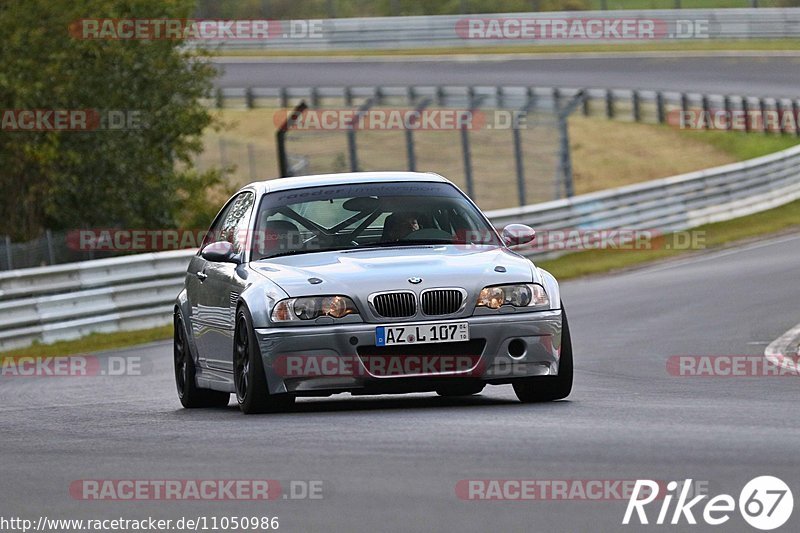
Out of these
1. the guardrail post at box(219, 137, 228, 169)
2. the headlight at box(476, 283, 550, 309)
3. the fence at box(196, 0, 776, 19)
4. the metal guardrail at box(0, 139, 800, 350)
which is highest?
the fence at box(196, 0, 776, 19)

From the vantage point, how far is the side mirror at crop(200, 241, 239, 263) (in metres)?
10.5

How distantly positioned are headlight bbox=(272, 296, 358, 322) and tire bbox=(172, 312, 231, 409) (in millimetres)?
1951

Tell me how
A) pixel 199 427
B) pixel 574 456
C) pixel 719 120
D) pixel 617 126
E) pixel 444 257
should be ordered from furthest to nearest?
pixel 617 126 < pixel 719 120 < pixel 444 257 < pixel 199 427 < pixel 574 456

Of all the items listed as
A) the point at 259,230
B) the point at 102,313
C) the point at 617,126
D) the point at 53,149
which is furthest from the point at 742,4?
the point at 259,230

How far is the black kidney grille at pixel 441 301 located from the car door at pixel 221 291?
122cm

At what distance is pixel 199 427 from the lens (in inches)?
357

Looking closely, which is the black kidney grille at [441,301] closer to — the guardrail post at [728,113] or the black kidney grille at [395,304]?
the black kidney grille at [395,304]

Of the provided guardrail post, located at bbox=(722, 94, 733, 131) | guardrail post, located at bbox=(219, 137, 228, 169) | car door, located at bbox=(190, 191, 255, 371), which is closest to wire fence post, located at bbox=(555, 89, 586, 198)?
guardrail post, located at bbox=(722, 94, 733, 131)

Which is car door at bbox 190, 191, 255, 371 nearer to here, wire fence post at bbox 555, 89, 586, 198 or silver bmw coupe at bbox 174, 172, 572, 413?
silver bmw coupe at bbox 174, 172, 572, 413

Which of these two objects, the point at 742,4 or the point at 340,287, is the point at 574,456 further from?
the point at 742,4

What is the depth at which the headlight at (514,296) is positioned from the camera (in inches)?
374

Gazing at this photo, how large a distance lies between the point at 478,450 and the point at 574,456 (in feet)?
1.46

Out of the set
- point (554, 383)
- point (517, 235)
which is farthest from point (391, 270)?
point (517, 235)

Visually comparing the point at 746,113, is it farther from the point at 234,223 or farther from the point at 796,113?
the point at 234,223
